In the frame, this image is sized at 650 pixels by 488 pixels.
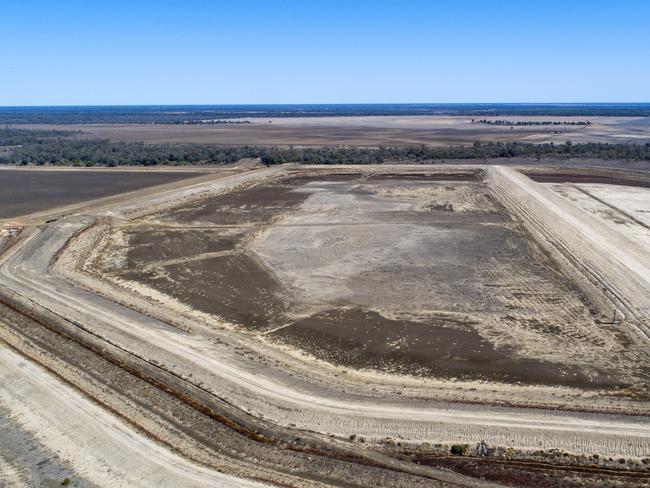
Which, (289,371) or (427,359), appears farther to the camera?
(427,359)

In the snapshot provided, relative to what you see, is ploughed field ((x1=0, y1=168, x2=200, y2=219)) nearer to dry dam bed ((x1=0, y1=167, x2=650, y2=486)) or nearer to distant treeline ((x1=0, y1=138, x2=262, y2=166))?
distant treeline ((x1=0, y1=138, x2=262, y2=166))

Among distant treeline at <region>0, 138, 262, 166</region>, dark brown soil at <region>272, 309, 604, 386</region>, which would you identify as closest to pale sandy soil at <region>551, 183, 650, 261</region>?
dark brown soil at <region>272, 309, 604, 386</region>

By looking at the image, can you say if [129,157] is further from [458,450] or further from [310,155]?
[458,450]

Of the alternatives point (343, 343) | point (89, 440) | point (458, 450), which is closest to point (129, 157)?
point (343, 343)

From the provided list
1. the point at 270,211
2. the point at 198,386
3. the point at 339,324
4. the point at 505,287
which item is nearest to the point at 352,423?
the point at 198,386

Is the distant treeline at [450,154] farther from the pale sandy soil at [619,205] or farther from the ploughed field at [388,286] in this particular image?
the ploughed field at [388,286]

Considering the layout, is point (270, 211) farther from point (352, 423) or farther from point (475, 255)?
point (352, 423)
